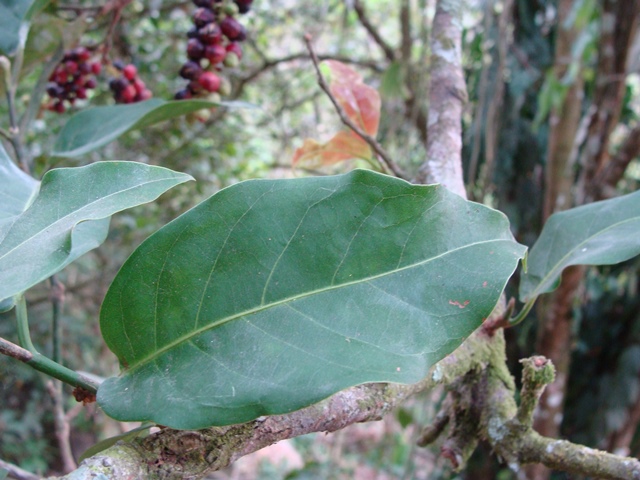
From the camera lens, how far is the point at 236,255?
33cm

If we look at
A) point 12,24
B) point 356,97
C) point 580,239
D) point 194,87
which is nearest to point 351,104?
point 356,97

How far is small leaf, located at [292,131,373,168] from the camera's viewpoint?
66cm

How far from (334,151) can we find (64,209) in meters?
0.42

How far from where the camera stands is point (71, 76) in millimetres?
854

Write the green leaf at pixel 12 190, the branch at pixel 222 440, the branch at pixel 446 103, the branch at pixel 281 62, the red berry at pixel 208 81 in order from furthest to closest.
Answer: the branch at pixel 281 62 → the red berry at pixel 208 81 → the branch at pixel 446 103 → the green leaf at pixel 12 190 → the branch at pixel 222 440

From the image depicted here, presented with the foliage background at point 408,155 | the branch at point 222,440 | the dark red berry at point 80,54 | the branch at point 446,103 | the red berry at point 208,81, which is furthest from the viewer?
the foliage background at point 408,155

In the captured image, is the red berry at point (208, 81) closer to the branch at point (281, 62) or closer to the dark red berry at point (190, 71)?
the dark red berry at point (190, 71)

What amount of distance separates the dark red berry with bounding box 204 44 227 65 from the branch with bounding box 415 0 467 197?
30 centimetres

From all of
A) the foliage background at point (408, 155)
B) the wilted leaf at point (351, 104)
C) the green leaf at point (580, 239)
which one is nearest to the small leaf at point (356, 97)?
the wilted leaf at point (351, 104)

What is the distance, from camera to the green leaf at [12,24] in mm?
627

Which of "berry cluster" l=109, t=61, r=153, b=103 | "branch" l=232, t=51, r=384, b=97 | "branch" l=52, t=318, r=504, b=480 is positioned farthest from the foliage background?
"branch" l=52, t=318, r=504, b=480

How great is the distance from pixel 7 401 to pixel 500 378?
2447mm

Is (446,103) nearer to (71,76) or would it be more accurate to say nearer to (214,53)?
(214,53)

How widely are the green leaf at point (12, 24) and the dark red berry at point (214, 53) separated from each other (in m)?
0.21
